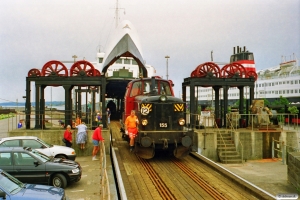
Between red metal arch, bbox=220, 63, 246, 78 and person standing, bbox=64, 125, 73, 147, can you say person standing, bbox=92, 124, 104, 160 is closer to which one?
person standing, bbox=64, 125, 73, 147

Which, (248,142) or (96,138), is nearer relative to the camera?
(96,138)

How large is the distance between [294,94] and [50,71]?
173 feet

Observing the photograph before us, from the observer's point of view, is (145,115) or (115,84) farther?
(115,84)

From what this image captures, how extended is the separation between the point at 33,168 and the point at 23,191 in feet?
8.32

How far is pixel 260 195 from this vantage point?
782cm

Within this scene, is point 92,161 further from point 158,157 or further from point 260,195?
point 260,195

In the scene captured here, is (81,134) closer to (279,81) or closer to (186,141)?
(186,141)

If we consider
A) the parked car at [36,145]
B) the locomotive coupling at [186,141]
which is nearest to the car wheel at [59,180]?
the parked car at [36,145]

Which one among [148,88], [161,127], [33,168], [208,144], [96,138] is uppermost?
[148,88]

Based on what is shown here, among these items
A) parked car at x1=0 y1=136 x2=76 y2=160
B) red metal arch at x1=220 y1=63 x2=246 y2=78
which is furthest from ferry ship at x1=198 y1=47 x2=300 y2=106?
parked car at x1=0 y1=136 x2=76 y2=160

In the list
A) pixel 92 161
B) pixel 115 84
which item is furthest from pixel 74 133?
pixel 115 84

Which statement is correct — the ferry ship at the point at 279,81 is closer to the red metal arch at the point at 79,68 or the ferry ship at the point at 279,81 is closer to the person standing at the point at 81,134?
the red metal arch at the point at 79,68

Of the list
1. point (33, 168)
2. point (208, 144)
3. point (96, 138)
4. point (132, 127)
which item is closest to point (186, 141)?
point (132, 127)

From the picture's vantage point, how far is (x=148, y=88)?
533 inches
